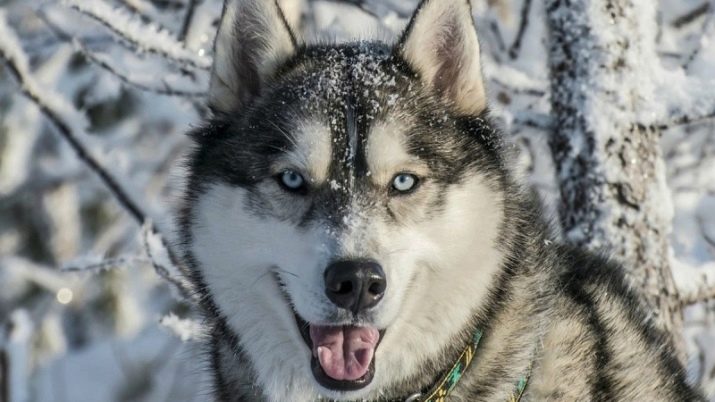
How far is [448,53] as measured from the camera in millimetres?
2977

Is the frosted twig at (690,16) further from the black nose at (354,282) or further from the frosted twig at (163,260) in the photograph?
the black nose at (354,282)

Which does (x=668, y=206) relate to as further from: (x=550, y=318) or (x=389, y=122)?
(x=389, y=122)

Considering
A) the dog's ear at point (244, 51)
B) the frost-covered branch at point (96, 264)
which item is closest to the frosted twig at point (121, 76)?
the frost-covered branch at point (96, 264)

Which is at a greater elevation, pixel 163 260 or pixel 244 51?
pixel 244 51

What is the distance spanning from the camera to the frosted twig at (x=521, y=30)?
5.10m

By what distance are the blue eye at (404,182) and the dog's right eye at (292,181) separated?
251 mm

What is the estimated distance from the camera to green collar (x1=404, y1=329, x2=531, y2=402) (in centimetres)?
278

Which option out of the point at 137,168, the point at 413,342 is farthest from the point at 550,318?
the point at 137,168

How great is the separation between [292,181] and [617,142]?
133 centimetres

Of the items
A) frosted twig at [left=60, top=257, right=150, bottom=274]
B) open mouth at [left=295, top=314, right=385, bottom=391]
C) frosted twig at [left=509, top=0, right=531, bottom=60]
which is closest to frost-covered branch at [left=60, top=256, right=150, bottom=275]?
frosted twig at [left=60, top=257, right=150, bottom=274]

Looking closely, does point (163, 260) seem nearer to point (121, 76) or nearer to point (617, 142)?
point (121, 76)

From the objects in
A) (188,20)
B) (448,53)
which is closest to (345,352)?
(448,53)

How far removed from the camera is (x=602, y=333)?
3004 mm

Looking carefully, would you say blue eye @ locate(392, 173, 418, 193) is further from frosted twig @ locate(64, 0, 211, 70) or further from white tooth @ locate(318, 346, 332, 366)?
frosted twig @ locate(64, 0, 211, 70)
